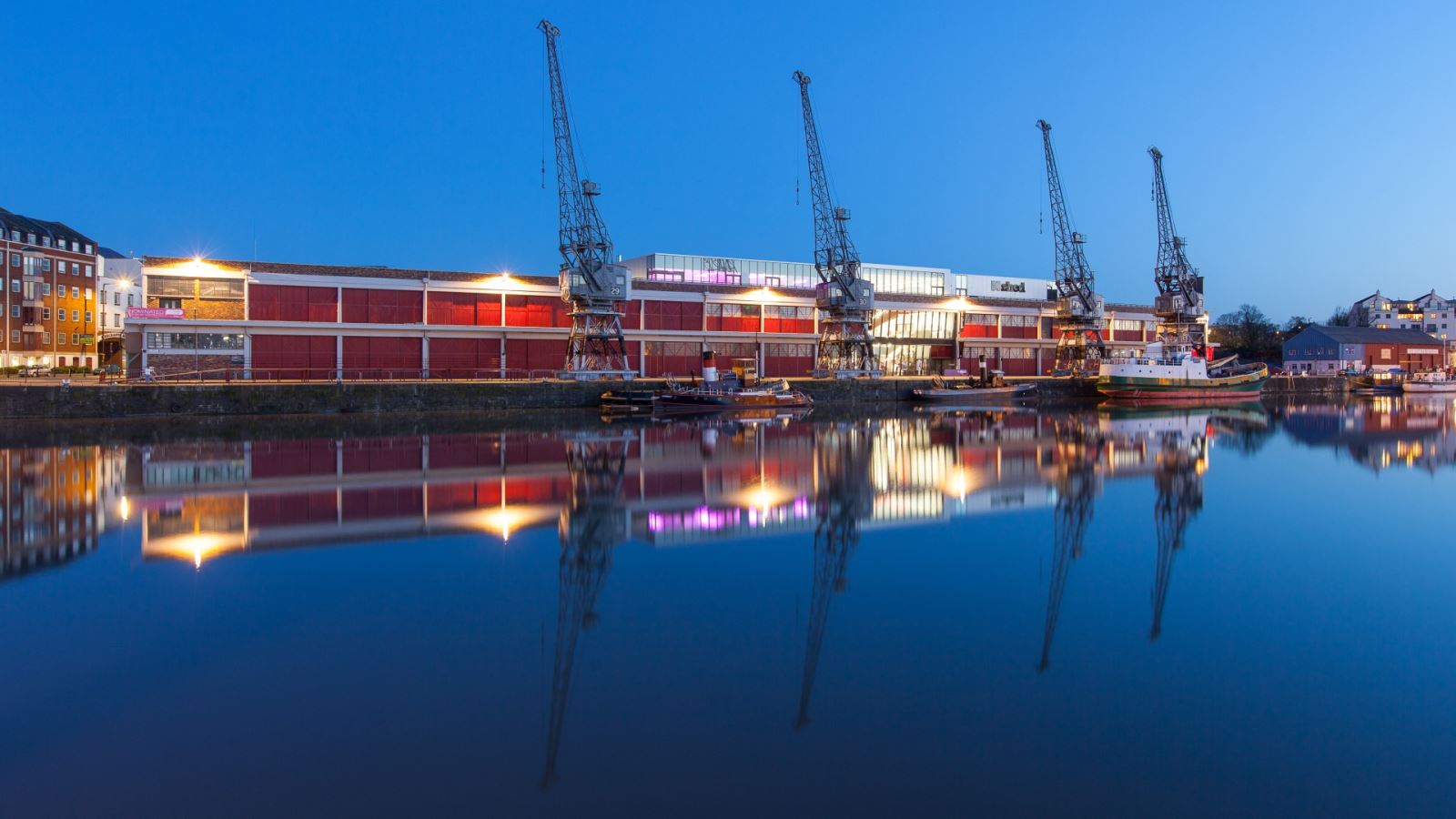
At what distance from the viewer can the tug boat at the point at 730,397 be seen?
39569mm

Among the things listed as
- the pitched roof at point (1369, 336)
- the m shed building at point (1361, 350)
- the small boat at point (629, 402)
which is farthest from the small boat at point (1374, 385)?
the small boat at point (629, 402)

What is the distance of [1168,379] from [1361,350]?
143 feet

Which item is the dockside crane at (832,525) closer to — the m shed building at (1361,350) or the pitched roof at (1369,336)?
the m shed building at (1361,350)

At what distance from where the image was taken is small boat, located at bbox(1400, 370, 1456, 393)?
6652 centimetres

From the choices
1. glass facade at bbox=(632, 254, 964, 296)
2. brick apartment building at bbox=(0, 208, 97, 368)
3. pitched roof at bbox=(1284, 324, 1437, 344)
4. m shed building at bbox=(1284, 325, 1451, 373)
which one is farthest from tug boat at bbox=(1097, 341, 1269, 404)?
brick apartment building at bbox=(0, 208, 97, 368)

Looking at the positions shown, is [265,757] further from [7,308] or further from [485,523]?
[7,308]

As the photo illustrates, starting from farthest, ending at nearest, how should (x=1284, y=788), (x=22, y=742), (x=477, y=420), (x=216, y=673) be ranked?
(x=477, y=420)
(x=216, y=673)
(x=22, y=742)
(x=1284, y=788)

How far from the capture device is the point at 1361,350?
8194cm

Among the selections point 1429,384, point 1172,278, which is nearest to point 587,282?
point 1172,278

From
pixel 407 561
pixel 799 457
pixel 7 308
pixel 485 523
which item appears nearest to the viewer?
pixel 407 561

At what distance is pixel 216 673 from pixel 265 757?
1750 mm

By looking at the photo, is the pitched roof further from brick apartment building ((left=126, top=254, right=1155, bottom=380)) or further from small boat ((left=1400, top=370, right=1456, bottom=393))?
brick apartment building ((left=126, top=254, right=1155, bottom=380))

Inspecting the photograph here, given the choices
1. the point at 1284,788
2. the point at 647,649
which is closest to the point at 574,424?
the point at 647,649

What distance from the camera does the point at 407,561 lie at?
33.1ft
